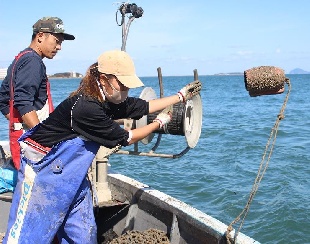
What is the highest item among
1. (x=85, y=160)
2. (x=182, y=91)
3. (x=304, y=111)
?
(x=182, y=91)

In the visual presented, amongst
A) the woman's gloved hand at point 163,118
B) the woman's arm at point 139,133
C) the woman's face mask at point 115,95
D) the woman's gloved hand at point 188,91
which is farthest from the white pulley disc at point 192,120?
the woman's face mask at point 115,95

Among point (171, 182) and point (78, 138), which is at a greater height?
point (78, 138)

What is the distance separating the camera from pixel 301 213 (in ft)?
27.5

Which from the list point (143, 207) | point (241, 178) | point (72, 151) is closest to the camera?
point (72, 151)

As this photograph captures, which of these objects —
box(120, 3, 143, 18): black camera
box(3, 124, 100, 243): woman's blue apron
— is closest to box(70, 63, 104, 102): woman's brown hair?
box(3, 124, 100, 243): woman's blue apron

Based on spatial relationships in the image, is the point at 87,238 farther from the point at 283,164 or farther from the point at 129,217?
the point at 283,164

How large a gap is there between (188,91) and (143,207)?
1400 millimetres

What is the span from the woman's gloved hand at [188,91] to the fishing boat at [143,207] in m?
0.63

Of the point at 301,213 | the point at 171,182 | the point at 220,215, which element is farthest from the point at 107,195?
the point at 171,182

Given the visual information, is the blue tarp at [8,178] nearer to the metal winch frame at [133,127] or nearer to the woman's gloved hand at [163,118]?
the metal winch frame at [133,127]

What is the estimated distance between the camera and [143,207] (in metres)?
4.70

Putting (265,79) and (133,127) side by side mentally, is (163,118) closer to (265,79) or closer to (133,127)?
(265,79)

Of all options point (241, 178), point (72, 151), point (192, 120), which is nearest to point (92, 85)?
point (72, 151)

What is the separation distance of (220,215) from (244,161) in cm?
477
